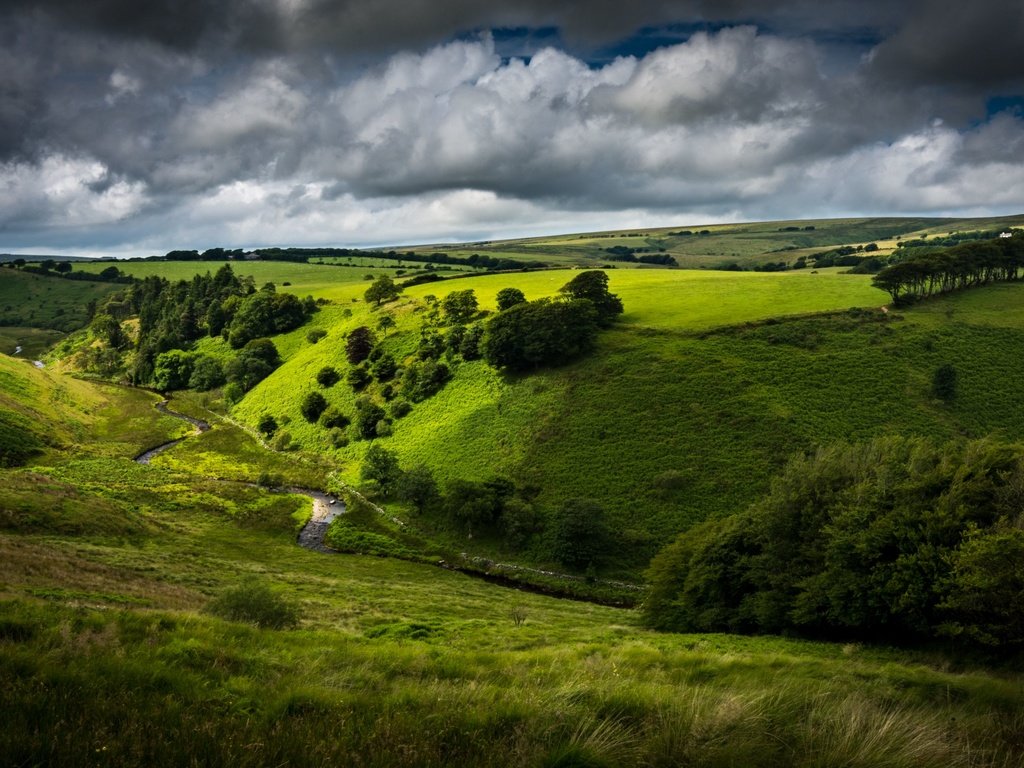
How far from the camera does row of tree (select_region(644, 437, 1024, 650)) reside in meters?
20.3

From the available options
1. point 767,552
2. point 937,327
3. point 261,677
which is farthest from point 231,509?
point 937,327

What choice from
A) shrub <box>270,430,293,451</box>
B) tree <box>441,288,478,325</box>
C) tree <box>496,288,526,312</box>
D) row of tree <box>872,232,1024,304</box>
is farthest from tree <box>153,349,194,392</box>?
row of tree <box>872,232,1024,304</box>

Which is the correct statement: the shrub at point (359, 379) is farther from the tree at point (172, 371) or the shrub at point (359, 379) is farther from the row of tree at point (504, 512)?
the tree at point (172, 371)

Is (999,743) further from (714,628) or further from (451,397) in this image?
(451,397)

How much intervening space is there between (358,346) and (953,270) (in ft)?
310

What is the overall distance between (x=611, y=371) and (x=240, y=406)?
63216 mm

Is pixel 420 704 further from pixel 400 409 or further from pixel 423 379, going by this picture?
pixel 423 379

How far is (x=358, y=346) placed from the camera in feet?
292

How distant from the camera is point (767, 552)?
3012 centimetres

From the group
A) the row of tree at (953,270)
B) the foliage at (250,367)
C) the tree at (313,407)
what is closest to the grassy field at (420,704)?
the tree at (313,407)

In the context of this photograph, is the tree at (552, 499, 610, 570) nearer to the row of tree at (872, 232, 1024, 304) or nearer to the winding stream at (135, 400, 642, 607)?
the winding stream at (135, 400, 642, 607)

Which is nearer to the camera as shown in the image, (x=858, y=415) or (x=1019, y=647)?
(x=1019, y=647)

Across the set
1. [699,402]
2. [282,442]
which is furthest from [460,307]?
[699,402]

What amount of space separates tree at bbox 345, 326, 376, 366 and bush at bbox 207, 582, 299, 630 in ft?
233
